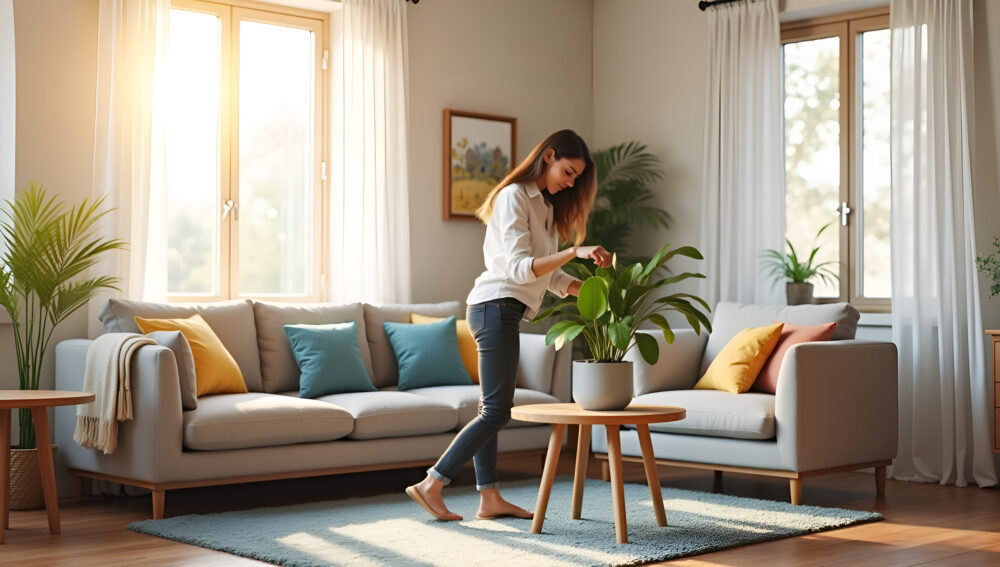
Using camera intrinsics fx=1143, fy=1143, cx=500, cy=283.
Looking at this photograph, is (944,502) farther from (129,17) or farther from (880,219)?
(129,17)

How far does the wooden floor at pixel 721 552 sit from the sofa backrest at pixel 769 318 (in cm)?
64

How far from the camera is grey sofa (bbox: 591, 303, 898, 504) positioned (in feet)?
14.4

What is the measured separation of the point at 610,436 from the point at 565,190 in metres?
0.83

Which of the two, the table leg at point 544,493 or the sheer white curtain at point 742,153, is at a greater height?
the sheer white curtain at point 742,153

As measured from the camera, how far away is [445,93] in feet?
20.5

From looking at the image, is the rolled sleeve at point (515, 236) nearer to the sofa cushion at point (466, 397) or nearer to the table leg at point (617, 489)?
the table leg at point (617, 489)

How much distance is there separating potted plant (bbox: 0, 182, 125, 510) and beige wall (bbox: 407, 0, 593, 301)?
1846 mm

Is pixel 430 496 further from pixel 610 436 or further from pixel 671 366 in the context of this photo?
pixel 671 366

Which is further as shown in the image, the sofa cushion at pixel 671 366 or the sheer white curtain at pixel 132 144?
the sofa cushion at pixel 671 366

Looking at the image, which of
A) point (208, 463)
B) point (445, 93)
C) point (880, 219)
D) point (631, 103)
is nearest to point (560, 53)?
point (631, 103)

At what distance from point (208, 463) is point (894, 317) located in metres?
3.23

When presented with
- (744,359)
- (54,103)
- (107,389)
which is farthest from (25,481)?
(744,359)

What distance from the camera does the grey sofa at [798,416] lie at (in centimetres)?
439

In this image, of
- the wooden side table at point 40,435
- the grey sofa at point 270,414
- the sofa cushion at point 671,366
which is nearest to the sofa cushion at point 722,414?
the sofa cushion at point 671,366
